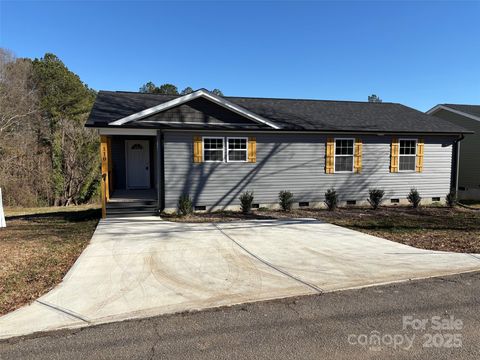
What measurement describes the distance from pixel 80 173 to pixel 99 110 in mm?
12658

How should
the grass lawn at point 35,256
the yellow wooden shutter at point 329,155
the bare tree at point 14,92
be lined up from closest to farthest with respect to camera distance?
the grass lawn at point 35,256, the yellow wooden shutter at point 329,155, the bare tree at point 14,92

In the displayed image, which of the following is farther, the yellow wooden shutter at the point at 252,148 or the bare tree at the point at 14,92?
the bare tree at the point at 14,92

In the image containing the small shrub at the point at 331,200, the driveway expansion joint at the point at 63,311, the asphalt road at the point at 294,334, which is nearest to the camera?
the asphalt road at the point at 294,334

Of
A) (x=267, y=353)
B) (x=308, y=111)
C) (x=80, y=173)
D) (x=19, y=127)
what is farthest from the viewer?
(x=19, y=127)

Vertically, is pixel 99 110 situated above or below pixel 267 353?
above

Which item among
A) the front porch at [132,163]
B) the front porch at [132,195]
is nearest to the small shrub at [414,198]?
the front porch at [132,195]

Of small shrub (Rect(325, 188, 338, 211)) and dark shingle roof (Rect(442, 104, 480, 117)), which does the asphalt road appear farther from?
dark shingle roof (Rect(442, 104, 480, 117))

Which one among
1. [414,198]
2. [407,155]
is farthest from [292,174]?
[407,155]

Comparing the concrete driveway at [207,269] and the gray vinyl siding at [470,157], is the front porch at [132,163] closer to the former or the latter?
the concrete driveway at [207,269]

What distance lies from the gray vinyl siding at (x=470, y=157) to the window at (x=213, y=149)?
1459 cm

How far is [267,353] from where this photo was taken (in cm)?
325

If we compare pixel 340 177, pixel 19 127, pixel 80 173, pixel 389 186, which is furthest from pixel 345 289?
pixel 19 127

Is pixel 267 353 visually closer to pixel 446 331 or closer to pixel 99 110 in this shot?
pixel 446 331

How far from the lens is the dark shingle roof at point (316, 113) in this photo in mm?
13305
